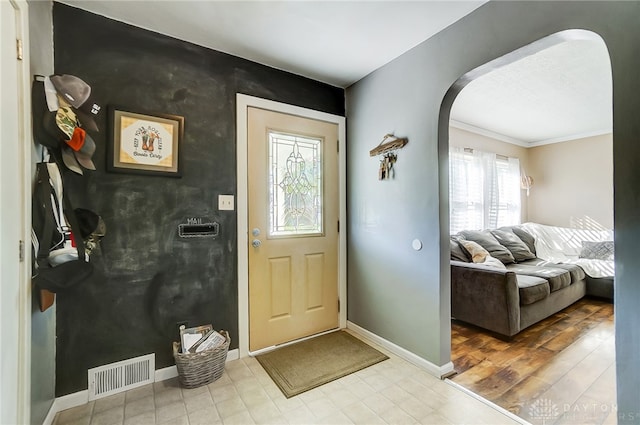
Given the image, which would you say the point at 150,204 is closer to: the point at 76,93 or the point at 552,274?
the point at 76,93

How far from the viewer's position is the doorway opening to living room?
191 centimetres

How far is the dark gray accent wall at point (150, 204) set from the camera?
5.64 feet

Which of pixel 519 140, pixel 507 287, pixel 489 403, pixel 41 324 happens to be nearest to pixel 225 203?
pixel 41 324

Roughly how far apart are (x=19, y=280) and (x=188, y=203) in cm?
96

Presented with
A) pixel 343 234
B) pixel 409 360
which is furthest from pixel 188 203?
pixel 409 360

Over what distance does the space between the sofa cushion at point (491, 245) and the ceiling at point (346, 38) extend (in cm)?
162

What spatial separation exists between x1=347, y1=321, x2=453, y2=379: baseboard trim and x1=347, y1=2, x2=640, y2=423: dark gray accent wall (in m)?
0.04

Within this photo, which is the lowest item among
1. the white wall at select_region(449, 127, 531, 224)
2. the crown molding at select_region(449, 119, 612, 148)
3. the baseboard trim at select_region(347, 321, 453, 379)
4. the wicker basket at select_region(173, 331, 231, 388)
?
the baseboard trim at select_region(347, 321, 453, 379)

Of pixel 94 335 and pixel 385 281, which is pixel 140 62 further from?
pixel 385 281

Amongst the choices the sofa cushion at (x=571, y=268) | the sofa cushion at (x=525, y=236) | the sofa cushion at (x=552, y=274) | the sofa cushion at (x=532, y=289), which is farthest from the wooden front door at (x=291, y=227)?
the sofa cushion at (x=525, y=236)

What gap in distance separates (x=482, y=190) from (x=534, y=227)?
3.78ft

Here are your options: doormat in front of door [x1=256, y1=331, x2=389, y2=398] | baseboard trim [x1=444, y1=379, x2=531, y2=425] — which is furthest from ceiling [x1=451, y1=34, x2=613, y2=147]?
doormat in front of door [x1=256, y1=331, x2=389, y2=398]

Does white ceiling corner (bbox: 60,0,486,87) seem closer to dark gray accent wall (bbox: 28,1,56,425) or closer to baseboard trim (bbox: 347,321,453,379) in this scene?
dark gray accent wall (bbox: 28,1,56,425)

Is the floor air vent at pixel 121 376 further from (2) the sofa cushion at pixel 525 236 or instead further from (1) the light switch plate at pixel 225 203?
(2) the sofa cushion at pixel 525 236
